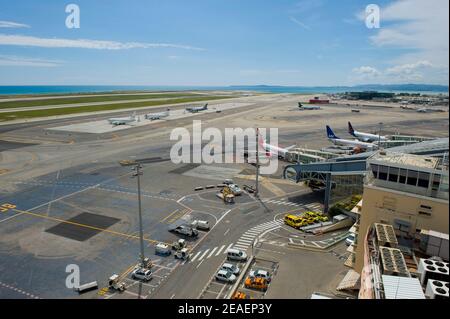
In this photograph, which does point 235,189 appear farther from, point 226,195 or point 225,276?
point 225,276

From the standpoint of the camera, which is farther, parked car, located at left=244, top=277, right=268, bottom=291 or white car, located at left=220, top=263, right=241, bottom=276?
white car, located at left=220, top=263, right=241, bottom=276

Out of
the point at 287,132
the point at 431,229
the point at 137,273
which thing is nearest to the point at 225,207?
the point at 137,273

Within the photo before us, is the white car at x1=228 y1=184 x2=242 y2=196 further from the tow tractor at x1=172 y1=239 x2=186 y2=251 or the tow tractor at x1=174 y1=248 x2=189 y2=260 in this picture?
the tow tractor at x1=174 y1=248 x2=189 y2=260

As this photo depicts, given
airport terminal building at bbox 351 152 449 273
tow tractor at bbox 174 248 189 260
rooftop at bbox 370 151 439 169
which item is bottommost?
tow tractor at bbox 174 248 189 260

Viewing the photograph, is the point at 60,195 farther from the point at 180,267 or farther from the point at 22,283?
the point at 180,267

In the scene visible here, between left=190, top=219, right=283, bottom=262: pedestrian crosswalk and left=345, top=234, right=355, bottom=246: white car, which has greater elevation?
left=345, top=234, right=355, bottom=246: white car

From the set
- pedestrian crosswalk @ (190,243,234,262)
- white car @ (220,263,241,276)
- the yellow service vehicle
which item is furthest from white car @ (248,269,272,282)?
the yellow service vehicle

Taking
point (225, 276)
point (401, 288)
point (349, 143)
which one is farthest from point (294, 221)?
point (349, 143)
